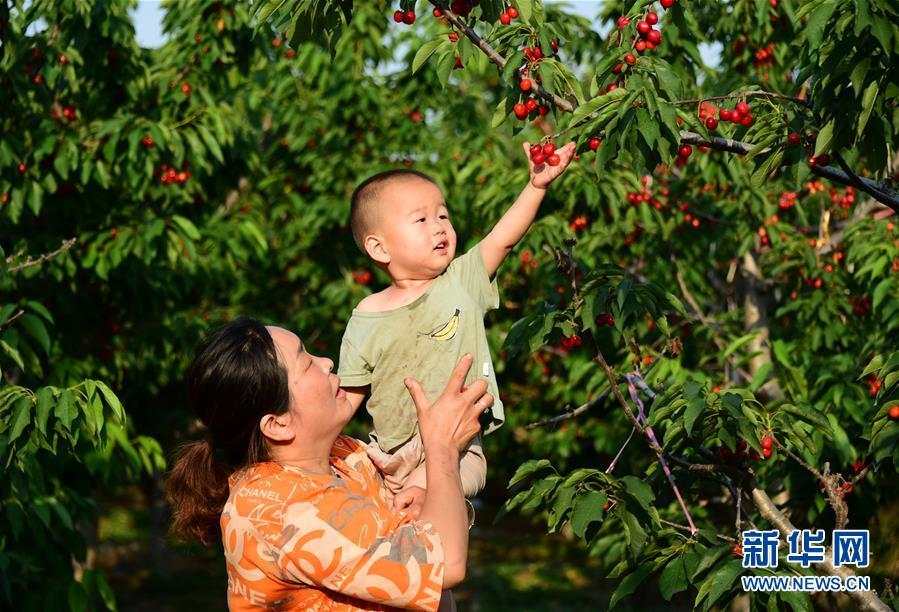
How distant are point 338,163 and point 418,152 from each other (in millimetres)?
597

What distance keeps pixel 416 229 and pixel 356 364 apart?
378 millimetres

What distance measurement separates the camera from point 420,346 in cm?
277

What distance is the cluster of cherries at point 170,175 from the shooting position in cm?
629

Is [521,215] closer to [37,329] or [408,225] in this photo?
[408,225]

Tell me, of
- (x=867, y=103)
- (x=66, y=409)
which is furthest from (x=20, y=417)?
(x=867, y=103)

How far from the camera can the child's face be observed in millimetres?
2795

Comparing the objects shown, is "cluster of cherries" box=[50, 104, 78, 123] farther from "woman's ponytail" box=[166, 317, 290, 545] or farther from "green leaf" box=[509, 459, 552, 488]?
"woman's ponytail" box=[166, 317, 290, 545]

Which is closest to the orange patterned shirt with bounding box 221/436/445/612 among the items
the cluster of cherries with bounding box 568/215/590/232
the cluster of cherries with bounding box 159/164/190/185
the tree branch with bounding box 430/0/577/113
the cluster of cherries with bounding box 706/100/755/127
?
the tree branch with bounding box 430/0/577/113

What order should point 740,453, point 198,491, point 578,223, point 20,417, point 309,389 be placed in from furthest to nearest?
point 578,223
point 20,417
point 740,453
point 198,491
point 309,389

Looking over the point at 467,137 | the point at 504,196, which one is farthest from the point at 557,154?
the point at 467,137

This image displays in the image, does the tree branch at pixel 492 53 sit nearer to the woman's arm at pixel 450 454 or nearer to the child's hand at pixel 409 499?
the woman's arm at pixel 450 454

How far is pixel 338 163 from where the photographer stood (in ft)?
26.7

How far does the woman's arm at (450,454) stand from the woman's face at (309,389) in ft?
0.61

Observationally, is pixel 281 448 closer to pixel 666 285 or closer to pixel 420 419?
pixel 420 419
